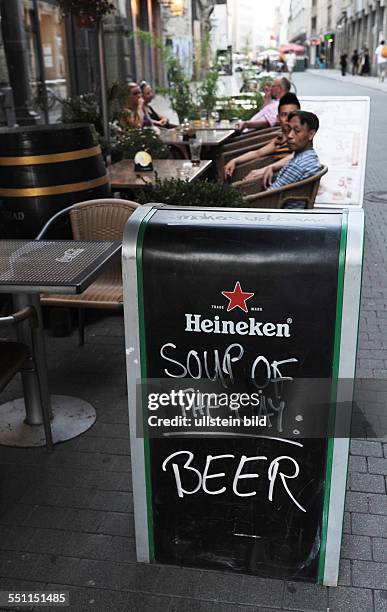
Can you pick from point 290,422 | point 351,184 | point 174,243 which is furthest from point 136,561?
point 351,184

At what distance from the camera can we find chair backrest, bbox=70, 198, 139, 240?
433 centimetres

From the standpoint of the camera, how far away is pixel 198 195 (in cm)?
431

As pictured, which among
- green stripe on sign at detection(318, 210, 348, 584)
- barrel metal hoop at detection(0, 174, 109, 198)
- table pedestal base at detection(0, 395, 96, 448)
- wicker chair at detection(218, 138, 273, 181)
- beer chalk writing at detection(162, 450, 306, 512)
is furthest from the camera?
wicker chair at detection(218, 138, 273, 181)

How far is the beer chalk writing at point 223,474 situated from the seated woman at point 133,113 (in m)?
7.06

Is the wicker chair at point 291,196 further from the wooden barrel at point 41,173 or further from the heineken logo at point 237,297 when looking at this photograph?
the heineken logo at point 237,297

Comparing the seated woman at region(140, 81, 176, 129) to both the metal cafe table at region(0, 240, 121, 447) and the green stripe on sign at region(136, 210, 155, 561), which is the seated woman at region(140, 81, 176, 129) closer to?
the metal cafe table at region(0, 240, 121, 447)

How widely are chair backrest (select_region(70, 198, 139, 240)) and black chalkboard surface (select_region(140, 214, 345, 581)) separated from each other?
2.21 metres

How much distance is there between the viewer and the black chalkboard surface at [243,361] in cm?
204

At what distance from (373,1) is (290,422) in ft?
179

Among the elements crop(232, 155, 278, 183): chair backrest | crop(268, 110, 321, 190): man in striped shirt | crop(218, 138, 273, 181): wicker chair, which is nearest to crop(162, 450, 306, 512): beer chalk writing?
crop(268, 110, 321, 190): man in striped shirt

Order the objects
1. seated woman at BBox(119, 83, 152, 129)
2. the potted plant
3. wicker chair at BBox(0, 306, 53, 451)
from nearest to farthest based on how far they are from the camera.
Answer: wicker chair at BBox(0, 306, 53, 451) → the potted plant → seated woman at BBox(119, 83, 152, 129)

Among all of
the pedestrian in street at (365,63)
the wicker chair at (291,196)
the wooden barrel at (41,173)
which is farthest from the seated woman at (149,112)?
the pedestrian in street at (365,63)

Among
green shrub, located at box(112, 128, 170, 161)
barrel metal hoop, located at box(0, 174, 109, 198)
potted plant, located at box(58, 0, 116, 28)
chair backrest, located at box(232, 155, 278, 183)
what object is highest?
potted plant, located at box(58, 0, 116, 28)

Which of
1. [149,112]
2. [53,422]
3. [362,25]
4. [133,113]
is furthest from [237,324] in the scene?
[362,25]
